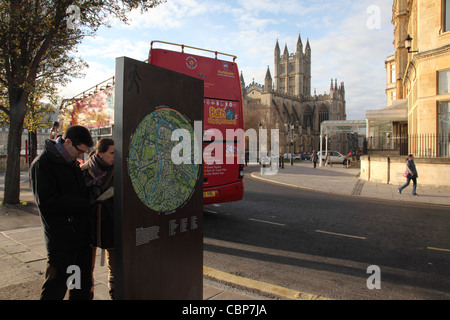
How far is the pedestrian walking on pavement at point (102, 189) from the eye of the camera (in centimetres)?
269

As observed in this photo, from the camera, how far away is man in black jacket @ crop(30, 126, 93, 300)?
253 centimetres

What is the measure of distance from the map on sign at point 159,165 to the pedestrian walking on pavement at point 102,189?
540mm

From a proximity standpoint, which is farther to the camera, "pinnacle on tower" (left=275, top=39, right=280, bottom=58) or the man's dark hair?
"pinnacle on tower" (left=275, top=39, right=280, bottom=58)

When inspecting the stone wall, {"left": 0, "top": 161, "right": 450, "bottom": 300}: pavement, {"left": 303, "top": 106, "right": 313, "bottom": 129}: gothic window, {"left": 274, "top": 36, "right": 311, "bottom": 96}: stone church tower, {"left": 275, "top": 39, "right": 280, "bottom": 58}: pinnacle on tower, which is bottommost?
{"left": 0, "top": 161, "right": 450, "bottom": 300}: pavement

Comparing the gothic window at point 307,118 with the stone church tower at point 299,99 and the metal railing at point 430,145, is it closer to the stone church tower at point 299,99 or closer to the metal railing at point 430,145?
the stone church tower at point 299,99

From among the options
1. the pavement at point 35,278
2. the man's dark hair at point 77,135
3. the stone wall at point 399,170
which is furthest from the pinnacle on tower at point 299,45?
the man's dark hair at point 77,135

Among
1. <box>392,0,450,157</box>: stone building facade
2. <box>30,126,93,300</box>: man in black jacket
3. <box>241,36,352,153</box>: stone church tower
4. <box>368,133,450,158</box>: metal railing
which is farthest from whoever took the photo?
<box>241,36,352,153</box>: stone church tower

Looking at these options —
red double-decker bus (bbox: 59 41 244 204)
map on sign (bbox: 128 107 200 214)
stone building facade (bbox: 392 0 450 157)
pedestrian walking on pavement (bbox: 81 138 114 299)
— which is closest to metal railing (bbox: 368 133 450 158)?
stone building facade (bbox: 392 0 450 157)

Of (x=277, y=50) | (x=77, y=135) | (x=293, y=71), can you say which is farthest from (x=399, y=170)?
(x=277, y=50)

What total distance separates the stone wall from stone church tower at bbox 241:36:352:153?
5595cm

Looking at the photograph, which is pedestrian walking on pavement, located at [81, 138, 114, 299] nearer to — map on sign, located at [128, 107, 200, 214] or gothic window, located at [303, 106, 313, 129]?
map on sign, located at [128, 107, 200, 214]

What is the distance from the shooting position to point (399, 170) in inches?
605

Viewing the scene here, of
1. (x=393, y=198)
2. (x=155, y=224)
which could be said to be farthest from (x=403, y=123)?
(x=155, y=224)

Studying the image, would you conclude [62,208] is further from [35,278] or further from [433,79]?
[433,79]
